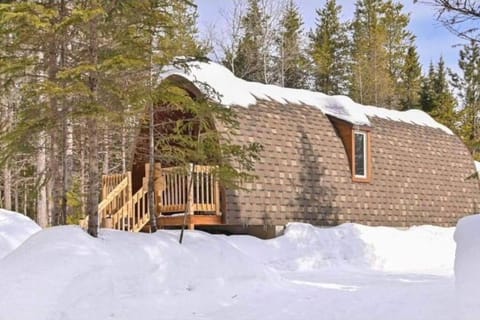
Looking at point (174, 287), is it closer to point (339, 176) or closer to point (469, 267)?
point (469, 267)

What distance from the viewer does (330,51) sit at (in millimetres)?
29812

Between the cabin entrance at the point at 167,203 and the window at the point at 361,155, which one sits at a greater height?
the window at the point at 361,155

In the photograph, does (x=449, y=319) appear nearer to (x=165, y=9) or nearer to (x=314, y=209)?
(x=165, y=9)

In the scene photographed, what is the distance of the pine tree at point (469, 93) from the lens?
27922 mm

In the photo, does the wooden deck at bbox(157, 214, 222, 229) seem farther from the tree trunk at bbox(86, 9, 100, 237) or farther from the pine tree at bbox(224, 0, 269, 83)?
the pine tree at bbox(224, 0, 269, 83)

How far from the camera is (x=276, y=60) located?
85.9ft

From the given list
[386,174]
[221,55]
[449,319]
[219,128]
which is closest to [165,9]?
[219,128]

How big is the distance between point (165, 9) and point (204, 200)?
161 inches

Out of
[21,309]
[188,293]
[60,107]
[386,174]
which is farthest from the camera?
[386,174]

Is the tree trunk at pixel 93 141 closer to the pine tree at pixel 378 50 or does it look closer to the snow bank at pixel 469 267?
the snow bank at pixel 469 267

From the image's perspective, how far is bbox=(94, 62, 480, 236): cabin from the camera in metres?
10.7

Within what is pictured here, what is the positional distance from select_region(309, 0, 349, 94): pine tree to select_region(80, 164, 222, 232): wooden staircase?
61.1 feet

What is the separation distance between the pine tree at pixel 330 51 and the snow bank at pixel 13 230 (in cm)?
2075

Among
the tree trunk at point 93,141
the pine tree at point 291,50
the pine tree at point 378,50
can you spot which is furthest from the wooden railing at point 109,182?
the pine tree at point 378,50
